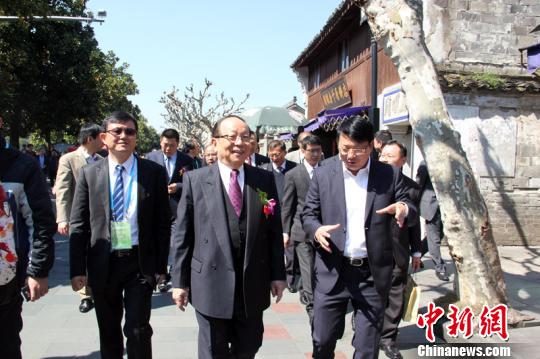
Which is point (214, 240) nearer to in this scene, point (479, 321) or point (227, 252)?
point (227, 252)

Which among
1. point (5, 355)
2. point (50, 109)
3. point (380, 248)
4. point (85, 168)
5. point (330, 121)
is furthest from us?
point (50, 109)

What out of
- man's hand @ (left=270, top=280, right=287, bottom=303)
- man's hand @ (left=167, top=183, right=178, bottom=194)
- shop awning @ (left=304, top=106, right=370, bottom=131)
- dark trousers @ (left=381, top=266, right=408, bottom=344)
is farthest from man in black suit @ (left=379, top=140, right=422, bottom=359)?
shop awning @ (left=304, top=106, right=370, bottom=131)

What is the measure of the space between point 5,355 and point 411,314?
3077 mm

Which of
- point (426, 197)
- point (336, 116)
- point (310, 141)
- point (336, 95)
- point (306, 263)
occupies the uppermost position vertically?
point (336, 95)

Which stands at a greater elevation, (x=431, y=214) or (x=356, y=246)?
(x=356, y=246)

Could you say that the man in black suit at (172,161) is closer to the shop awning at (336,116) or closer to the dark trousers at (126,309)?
the dark trousers at (126,309)

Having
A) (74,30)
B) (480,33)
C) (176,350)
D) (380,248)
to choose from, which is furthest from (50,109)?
(380,248)

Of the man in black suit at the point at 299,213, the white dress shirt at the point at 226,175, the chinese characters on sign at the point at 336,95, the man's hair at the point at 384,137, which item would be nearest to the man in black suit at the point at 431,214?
the man's hair at the point at 384,137

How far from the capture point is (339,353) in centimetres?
423

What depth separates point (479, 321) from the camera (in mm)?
4613

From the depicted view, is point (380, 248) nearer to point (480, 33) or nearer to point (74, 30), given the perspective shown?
point (480, 33)

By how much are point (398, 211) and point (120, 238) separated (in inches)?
74.7

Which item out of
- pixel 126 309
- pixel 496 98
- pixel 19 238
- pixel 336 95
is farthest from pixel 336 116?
pixel 19 238

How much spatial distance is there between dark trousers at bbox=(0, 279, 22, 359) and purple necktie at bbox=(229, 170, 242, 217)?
53.8 inches
